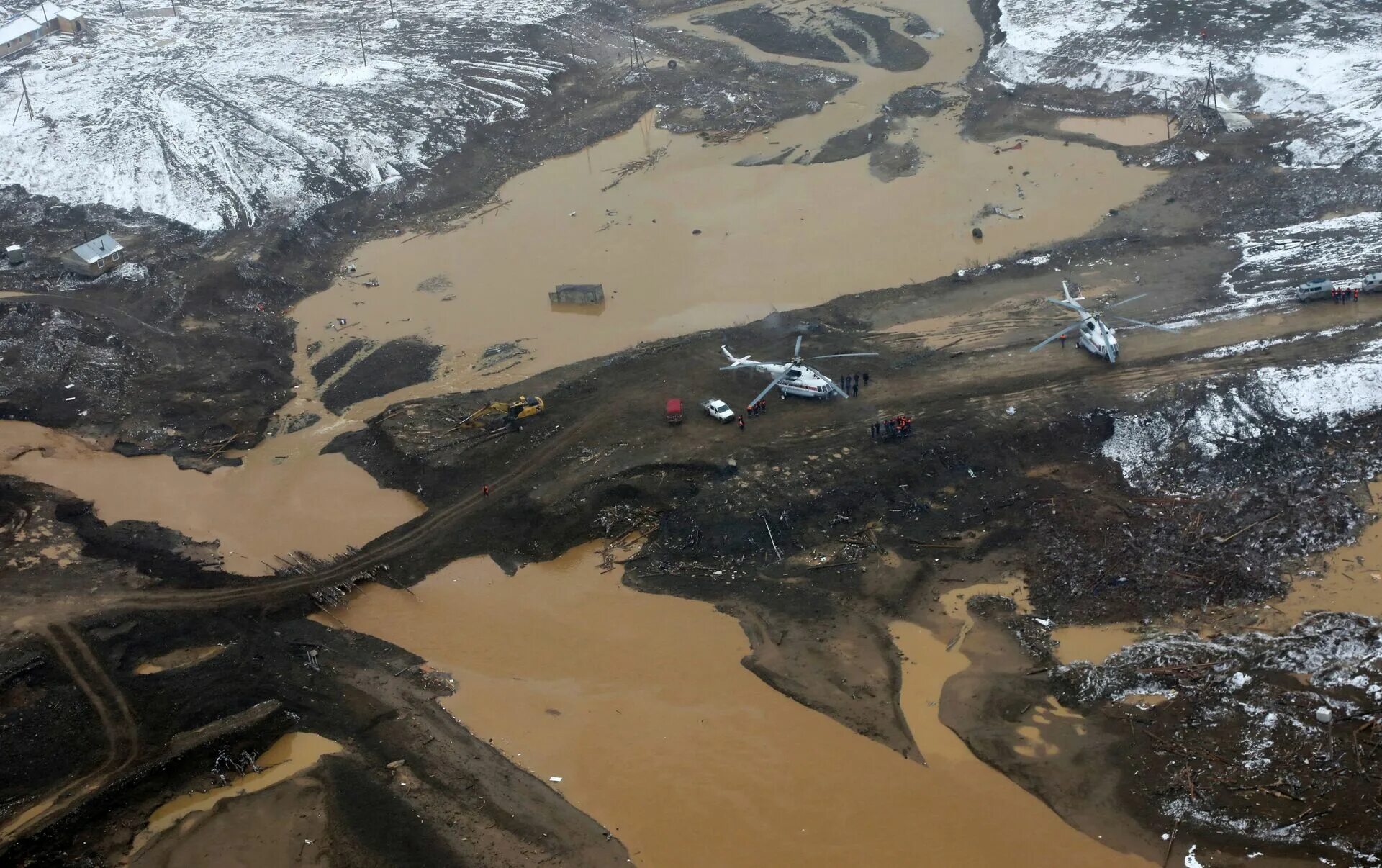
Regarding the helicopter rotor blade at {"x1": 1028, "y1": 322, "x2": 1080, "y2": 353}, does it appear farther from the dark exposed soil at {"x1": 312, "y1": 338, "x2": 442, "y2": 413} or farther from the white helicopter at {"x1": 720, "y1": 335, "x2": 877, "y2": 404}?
the dark exposed soil at {"x1": 312, "y1": 338, "x2": 442, "y2": 413}

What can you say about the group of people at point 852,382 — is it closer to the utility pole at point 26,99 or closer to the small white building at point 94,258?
the small white building at point 94,258

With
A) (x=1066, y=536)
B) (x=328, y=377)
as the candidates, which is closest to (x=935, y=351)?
(x=1066, y=536)

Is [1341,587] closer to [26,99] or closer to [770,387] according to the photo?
[770,387]

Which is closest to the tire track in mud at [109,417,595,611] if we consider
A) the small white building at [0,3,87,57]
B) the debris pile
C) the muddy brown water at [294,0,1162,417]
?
the muddy brown water at [294,0,1162,417]

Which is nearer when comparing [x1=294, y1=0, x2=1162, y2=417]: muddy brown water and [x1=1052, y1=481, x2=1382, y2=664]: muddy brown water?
[x1=1052, y1=481, x2=1382, y2=664]: muddy brown water

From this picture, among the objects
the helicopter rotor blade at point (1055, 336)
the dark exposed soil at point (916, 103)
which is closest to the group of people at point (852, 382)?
the helicopter rotor blade at point (1055, 336)

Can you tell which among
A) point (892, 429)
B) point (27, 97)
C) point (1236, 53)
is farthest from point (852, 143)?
point (27, 97)
